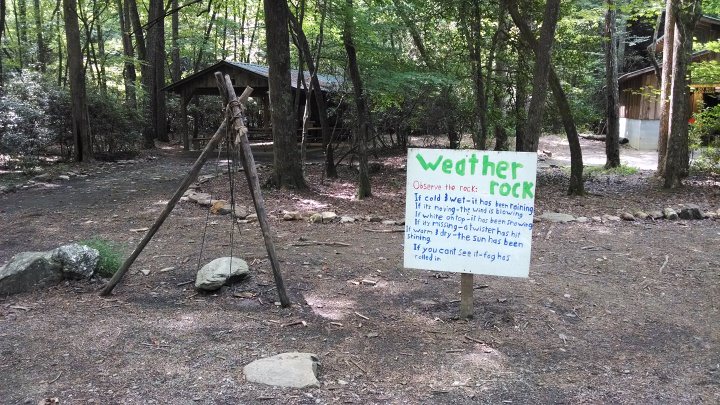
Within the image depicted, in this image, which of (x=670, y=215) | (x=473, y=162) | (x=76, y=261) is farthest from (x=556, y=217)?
(x=76, y=261)

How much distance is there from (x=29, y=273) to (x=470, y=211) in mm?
3748

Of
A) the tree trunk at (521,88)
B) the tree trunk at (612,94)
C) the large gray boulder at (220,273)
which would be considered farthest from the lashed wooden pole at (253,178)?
the tree trunk at (612,94)

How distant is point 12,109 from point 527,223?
1233 cm

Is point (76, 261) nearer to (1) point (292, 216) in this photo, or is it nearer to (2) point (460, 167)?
(2) point (460, 167)

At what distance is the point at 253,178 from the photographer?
178 inches

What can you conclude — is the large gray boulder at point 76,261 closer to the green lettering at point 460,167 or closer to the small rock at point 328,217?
the green lettering at point 460,167

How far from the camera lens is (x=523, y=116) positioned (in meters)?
12.1

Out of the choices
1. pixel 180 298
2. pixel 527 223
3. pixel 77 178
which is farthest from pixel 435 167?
pixel 77 178

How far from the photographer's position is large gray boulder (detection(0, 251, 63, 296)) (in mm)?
4609

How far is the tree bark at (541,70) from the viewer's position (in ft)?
26.1

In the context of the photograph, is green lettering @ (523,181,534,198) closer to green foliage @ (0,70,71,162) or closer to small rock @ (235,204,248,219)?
small rock @ (235,204,248,219)

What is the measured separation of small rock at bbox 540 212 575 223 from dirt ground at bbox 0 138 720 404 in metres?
0.69

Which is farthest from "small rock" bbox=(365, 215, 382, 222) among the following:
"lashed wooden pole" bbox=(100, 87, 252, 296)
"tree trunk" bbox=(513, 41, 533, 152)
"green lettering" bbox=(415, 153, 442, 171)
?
"tree trunk" bbox=(513, 41, 533, 152)

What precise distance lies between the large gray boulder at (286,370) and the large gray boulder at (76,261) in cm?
236
